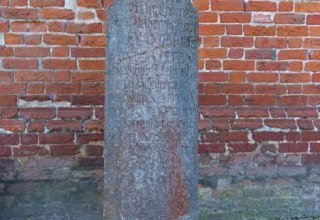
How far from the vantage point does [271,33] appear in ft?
10.7

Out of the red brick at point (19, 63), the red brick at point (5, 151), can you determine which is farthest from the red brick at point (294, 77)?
the red brick at point (5, 151)

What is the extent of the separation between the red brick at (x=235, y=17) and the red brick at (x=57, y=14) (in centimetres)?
107

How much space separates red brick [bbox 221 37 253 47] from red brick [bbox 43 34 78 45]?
1.06m

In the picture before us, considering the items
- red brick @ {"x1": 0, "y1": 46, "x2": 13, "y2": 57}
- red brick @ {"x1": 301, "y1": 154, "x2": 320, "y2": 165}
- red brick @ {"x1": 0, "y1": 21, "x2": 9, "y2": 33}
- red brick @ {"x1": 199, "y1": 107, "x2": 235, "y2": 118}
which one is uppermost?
red brick @ {"x1": 0, "y1": 21, "x2": 9, "y2": 33}

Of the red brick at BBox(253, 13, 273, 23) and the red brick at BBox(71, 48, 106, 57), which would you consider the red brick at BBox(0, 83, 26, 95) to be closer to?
the red brick at BBox(71, 48, 106, 57)

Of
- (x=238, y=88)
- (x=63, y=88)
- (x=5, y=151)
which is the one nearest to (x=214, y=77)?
(x=238, y=88)

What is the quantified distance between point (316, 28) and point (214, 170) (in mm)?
1290

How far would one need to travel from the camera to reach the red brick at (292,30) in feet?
10.8

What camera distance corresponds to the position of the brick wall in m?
3.10

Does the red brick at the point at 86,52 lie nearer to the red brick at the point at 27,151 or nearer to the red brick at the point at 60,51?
the red brick at the point at 60,51

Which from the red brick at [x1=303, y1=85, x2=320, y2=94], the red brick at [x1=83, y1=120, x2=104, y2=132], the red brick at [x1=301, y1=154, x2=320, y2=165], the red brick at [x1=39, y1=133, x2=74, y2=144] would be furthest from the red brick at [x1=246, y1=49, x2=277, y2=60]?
the red brick at [x1=39, y1=133, x2=74, y2=144]

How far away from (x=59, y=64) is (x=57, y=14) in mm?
347

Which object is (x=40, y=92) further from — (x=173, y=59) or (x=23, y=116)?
(x=173, y=59)

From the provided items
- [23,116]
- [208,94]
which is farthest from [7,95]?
[208,94]
